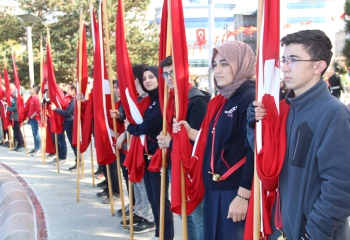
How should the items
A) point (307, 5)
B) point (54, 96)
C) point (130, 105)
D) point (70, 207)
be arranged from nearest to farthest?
point (130, 105) → point (70, 207) → point (54, 96) → point (307, 5)

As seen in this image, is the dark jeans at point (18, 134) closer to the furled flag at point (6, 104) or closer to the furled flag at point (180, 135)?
the furled flag at point (6, 104)

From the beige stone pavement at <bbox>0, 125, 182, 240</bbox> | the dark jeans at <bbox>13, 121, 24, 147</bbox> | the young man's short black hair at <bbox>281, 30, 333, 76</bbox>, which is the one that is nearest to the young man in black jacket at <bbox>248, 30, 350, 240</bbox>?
the young man's short black hair at <bbox>281, 30, 333, 76</bbox>

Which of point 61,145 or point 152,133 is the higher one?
point 152,133

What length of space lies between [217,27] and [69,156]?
57463mm

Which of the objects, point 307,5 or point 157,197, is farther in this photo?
point 307,5

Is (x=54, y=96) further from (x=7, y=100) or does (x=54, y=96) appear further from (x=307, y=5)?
(x=307, y=5)

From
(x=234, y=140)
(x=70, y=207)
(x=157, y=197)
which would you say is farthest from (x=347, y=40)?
(x=234, y=140)

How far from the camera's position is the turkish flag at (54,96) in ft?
28.5

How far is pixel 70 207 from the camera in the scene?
606 centimetres

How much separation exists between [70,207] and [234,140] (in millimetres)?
3983

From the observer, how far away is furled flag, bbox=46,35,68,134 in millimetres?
8680

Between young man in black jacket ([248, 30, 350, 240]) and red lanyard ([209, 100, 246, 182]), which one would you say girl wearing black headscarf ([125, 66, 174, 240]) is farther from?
young man in black jacket ([248, 30, 350, 240])

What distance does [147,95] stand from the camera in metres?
4.69

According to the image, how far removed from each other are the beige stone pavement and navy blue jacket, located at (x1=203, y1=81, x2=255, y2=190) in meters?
2.13
